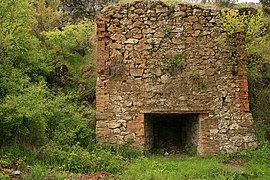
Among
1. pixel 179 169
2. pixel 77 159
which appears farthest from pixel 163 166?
pixel 77 159

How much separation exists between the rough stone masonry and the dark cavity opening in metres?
0.20

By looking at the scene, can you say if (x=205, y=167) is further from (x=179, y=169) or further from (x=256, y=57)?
(x=256, y=57)

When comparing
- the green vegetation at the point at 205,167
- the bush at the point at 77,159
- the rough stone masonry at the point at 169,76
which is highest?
the rough stone masonry at the point at 169,76

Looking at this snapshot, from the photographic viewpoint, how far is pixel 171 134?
10.1m

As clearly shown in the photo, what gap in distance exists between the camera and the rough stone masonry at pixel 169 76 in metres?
8.25

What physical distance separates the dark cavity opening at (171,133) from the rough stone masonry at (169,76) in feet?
0.66

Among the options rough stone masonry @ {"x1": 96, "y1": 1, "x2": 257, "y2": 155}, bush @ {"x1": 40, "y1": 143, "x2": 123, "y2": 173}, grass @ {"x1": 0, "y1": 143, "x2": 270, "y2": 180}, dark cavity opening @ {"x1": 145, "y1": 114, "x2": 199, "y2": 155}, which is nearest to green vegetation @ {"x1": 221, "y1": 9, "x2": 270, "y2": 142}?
rough stone masonry @ {"x1": 96, "y1": 1, "x2": 257, "y2": 155}

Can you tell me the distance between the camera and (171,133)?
1015 cm

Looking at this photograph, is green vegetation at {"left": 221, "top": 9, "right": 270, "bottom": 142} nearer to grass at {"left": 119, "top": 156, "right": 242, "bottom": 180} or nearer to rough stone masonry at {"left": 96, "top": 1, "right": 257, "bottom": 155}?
rough stone masonry at {"left": 96, "top": 1, "right": 257, "bottom": 155}

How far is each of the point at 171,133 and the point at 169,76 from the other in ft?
8.03

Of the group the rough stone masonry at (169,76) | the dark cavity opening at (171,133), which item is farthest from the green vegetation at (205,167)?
the dark cavity opening at (171,133)

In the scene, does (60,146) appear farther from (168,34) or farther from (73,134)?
(168,34)

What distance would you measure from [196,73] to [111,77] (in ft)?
7.26

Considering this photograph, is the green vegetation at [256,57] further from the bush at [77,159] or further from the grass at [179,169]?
the bush at [77,159]
